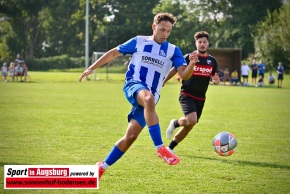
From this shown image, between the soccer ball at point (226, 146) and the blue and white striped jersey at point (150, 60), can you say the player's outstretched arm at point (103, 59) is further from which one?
the soccer ball at point (226, 146)

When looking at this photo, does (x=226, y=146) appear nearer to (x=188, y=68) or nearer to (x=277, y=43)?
(x=188, y=68)

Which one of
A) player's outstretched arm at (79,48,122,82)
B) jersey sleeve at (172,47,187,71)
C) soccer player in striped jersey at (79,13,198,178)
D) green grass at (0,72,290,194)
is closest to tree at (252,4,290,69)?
green grass at (0,72,290,194)

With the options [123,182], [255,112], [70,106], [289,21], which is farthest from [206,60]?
[289,21]

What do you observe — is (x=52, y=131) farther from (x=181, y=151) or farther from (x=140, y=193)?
(x=140, y=193)

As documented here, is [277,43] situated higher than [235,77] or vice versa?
[277,43]

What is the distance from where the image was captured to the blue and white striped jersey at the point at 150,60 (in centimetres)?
671

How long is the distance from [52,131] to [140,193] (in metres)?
6.02

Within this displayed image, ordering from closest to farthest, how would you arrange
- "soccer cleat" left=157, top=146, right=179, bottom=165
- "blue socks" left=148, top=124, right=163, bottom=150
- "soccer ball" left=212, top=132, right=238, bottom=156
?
"soccer cleat" left=157, top=146, right=179, bottom=165 → "blue socks" left=148, top=124, right=163, bottom=150 → "soccer ball" left=212, top=132, right=238, bottom=156

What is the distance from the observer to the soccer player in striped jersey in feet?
20.8

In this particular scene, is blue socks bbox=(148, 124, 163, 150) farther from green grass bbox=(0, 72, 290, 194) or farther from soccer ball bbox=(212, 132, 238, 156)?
soccer ball bbox=(212, 132, 238, 156)

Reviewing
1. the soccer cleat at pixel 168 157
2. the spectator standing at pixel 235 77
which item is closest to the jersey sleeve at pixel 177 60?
the soccer cleat at pixel 168 157

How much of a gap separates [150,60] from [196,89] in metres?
2.68

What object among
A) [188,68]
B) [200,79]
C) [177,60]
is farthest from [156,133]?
[200,79]

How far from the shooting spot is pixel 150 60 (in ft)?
22.1
